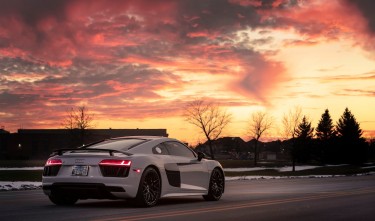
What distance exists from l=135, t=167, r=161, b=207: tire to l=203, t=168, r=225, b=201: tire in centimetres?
229

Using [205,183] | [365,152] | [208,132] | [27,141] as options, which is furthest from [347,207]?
[27,141]

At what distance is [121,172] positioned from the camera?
444 inches

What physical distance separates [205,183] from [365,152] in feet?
332

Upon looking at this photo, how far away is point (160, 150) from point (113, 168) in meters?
1.58

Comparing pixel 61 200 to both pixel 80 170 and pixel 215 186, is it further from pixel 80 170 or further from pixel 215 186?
pixel 215 186

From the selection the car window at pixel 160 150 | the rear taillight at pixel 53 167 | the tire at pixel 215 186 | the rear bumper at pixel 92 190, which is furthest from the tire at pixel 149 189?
the tire at pixel 215 186

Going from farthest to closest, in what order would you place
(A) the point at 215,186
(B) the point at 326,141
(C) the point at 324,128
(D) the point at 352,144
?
(C) the point at 324,128
(B) the point at 326,141
(D) the point at 352,144
(A) the point at 215,186

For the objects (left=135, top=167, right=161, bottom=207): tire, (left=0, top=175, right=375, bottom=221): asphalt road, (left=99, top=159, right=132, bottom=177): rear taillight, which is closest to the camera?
(left=0, top=175, right=375, bottom=221): asphalt road

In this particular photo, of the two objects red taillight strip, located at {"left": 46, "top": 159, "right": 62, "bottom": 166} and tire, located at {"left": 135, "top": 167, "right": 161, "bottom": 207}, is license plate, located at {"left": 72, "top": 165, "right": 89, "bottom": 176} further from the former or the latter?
tire, located at {"left": 135, "top": 167, "right": 161, "bottom": 207}

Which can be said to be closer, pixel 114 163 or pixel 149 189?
pixel 114 163

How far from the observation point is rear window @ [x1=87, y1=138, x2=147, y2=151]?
12.2 m

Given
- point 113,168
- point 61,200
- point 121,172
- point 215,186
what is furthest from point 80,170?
point 215,186

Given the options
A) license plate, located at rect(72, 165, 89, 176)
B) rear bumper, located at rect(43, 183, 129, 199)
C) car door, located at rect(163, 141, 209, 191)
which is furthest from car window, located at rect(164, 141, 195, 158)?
license plate, located at rect(72, 165, 89, 176)

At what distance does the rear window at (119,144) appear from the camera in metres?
12.2
